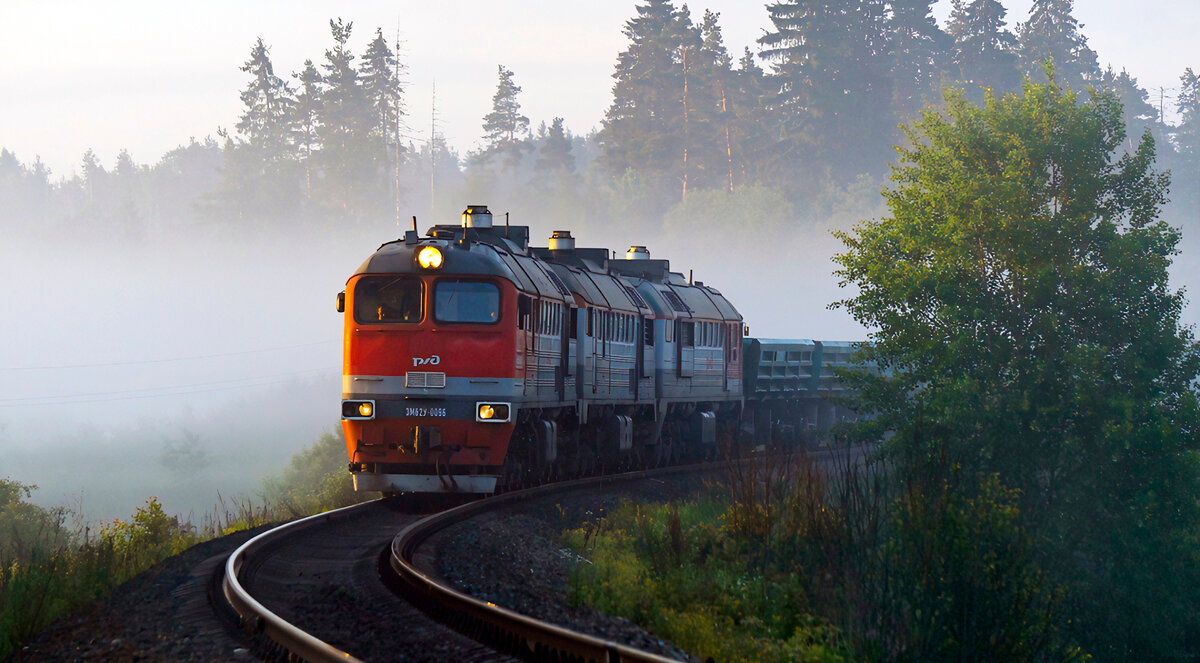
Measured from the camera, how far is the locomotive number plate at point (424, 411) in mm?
16266

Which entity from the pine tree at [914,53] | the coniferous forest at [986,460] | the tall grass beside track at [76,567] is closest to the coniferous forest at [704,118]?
the pine tree at [914,53]

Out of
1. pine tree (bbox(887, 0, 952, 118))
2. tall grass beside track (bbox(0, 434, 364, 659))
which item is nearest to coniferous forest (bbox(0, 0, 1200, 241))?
pine tree (bbox(887, 0, 952, 118))

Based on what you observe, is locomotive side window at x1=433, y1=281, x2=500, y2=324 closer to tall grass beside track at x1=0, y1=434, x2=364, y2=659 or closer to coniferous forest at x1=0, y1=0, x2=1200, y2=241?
tall grass beside track at x1=0, y1=434, x2=364, y2=659

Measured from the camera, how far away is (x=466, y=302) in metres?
16.6

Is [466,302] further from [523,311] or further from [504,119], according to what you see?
[504,119]

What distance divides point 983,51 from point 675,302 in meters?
71.0

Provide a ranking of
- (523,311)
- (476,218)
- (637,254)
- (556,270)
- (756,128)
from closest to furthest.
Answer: (523,311)
(556,270)
(476,218)
(637,254)
(756,128)

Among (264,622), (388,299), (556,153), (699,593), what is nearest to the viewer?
(264,622)

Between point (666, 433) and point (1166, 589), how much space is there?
10.9 m

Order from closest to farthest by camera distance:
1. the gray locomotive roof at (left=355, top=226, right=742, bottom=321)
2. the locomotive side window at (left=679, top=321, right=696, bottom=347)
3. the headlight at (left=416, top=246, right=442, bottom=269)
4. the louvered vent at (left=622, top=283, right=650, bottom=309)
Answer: the headlight at (left=416, top=246, right=442, bottom=269) → the gray locomotive roof at (left=355, top=226, right=742, bottom=321) → the louvered vent at (left=622, top=283, right=650, bottom=309) → the locomotive side window at (left=679, top=321, right=696, bottom=347)

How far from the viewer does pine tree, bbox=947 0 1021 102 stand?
3465 inches

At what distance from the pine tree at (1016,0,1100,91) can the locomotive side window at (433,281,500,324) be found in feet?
277

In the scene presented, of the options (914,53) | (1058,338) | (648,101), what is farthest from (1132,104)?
(1058,338)

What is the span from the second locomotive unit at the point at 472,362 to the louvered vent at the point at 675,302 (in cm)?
375
